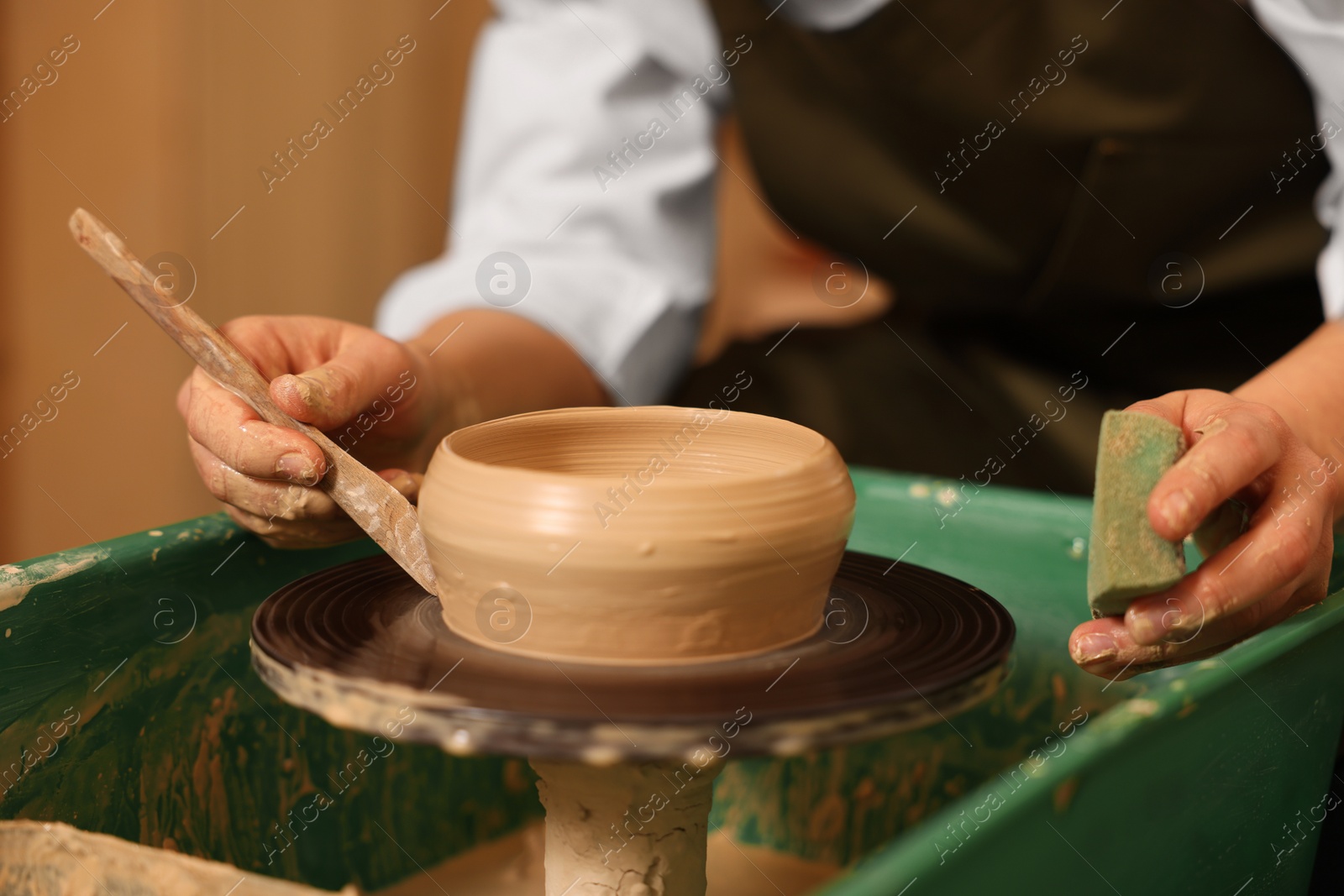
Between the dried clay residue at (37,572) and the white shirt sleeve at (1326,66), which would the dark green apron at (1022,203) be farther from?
the dried clay residue at (37,572)

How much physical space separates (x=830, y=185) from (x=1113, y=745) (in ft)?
2.74

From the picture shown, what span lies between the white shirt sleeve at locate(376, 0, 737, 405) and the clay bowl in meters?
0.56

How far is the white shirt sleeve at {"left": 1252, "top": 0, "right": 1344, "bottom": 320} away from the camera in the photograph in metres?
0.93

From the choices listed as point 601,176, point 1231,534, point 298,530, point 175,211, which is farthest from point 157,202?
point 1231,534

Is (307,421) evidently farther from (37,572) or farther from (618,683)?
(618,683)

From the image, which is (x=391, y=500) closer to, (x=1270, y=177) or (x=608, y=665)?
(x=608, y=665)

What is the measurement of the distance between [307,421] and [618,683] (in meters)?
0.29

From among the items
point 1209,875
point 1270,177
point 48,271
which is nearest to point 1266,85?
point 1270,177

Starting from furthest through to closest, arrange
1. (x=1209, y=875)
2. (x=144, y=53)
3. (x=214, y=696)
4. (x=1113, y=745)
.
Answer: (x=144, y=53) < (x=214, y=696) < (x=1209, y=875) < (x=1113, y=745)

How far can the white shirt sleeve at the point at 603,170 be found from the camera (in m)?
1.21

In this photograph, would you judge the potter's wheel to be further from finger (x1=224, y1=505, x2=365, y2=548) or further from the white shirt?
the white shirt

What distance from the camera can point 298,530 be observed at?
0.80 meters

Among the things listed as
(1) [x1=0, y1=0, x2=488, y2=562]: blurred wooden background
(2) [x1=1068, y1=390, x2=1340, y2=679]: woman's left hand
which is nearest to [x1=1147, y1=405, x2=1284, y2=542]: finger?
(2) [x1=1068, y1=390, x2=1340, y2=679]: woman's left hand

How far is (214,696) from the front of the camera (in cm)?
84
